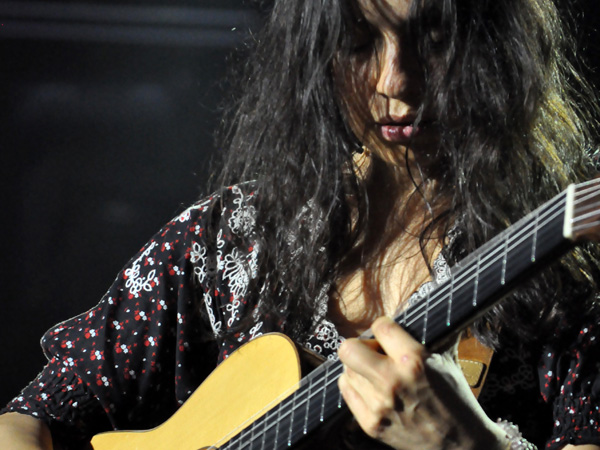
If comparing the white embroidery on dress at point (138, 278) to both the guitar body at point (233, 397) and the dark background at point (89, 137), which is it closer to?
the guitar body at point (233, 397)

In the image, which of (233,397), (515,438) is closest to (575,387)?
(515,438)

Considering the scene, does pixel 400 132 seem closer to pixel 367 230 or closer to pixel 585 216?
pixel 367 230

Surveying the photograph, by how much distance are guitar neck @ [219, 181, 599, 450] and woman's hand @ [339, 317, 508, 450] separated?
0.02 m

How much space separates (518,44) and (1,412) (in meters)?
0.88

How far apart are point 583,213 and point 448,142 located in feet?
1.12

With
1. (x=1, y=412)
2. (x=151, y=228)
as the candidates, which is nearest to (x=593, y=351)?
(x=1, y=412)

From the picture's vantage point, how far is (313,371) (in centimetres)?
85

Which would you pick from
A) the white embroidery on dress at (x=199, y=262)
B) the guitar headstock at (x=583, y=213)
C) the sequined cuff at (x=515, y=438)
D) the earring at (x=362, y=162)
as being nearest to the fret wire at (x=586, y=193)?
the guitar headstock at (x=583, y=213)

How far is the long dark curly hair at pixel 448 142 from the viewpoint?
94 cm

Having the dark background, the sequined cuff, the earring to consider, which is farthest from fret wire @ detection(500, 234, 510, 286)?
the dark background

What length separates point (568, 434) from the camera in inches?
35.2

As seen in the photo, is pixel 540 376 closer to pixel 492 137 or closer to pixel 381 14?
pixel 492 137

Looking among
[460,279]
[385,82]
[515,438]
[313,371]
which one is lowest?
[515,438]

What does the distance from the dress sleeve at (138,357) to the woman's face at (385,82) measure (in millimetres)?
297
